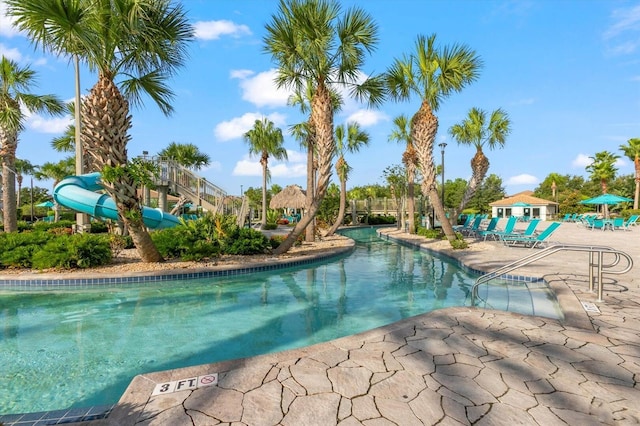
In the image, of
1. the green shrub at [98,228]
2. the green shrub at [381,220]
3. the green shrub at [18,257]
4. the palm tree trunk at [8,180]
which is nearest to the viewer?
the green shrub at [18,257]

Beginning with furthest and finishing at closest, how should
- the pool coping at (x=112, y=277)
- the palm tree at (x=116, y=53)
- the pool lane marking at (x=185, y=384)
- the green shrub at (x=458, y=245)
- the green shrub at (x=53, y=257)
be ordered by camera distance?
the green shrub at (x=458, y=245), the green shrub at (x=53, y=257), the pool coping at (x=112, y=277), the palm tree at (x=116, y=53), the pool lane marking at (x=185, y=384)

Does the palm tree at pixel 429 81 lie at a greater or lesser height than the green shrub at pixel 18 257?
greater

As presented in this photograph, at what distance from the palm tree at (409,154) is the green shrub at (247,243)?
10.8m

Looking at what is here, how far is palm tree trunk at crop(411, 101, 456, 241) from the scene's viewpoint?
45.7ft

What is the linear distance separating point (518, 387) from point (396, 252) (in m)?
11.5

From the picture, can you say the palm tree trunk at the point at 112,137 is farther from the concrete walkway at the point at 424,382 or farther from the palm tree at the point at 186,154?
the palm tree at the point at 186,154

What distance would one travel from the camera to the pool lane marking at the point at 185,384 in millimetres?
2834

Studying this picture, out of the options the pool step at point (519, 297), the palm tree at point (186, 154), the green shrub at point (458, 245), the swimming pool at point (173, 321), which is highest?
the palm tree at point (186, 154)

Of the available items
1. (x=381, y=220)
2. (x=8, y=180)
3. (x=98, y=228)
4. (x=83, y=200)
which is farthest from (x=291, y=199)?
(x=8, y=180)

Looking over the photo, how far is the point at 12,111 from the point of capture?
12859mm

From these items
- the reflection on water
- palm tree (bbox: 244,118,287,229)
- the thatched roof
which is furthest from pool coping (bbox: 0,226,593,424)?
palm tree (bbox: 244,118,287,229)

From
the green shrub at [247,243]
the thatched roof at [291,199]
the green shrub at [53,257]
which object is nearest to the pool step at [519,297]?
the green shrub at [247,243]

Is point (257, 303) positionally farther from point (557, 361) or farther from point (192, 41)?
point (192, 41)

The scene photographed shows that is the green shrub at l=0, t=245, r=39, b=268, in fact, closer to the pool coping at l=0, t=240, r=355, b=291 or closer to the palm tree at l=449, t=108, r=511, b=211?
the pool coping at l=0, t=240, r=355, b=291
